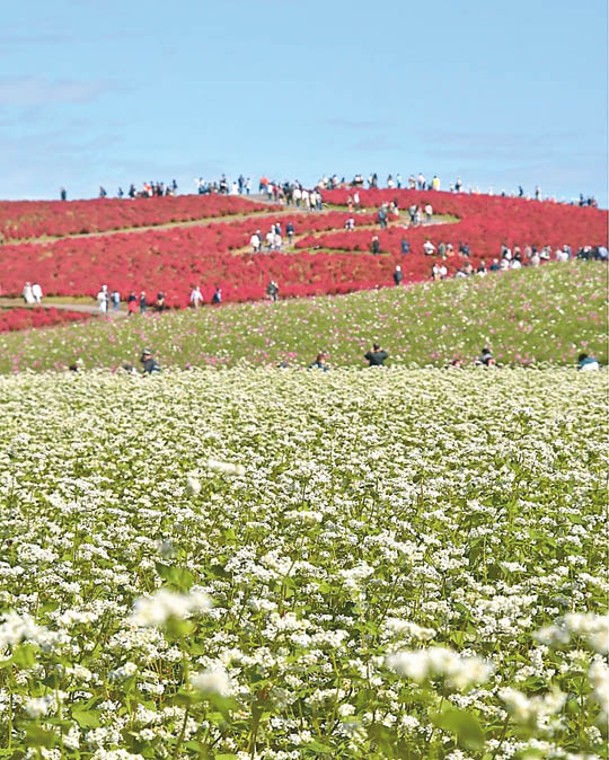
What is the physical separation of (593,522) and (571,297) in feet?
104

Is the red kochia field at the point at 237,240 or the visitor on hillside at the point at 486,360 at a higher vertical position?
the red kochia field at the point at 237,240

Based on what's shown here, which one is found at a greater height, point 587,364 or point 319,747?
point 319,747

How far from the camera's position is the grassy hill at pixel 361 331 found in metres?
36.9

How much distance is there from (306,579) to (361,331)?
1193 inches

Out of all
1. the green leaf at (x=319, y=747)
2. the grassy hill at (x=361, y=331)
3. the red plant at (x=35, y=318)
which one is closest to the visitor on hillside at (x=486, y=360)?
the grassy hill at (x=361, y=331)

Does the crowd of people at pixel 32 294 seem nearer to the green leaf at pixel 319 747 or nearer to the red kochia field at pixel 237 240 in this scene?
the red kochia field at pixel 237 240

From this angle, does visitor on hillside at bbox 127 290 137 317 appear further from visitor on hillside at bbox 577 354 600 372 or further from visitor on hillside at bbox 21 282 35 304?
visitor on hillside at bbox 577 354 600 372

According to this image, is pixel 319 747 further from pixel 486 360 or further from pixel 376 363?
pixel 486 360

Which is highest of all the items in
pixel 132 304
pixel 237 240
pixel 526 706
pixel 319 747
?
pixel 237 240

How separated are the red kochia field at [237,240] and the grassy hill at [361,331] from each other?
674 cm

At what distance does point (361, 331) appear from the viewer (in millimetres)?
39062

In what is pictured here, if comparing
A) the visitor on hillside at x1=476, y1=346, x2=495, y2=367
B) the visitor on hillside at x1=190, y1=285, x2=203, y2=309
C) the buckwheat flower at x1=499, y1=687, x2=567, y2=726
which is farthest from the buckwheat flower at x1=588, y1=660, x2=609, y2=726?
the visitor on hillside at x1=190, y1=285, x2=203, y2=309

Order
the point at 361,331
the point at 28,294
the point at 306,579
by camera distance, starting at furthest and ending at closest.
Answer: the point at 28,294 → the point at 361,331 → the point at 306,579

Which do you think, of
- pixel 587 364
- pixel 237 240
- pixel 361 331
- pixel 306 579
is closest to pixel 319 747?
pixel 306 579
